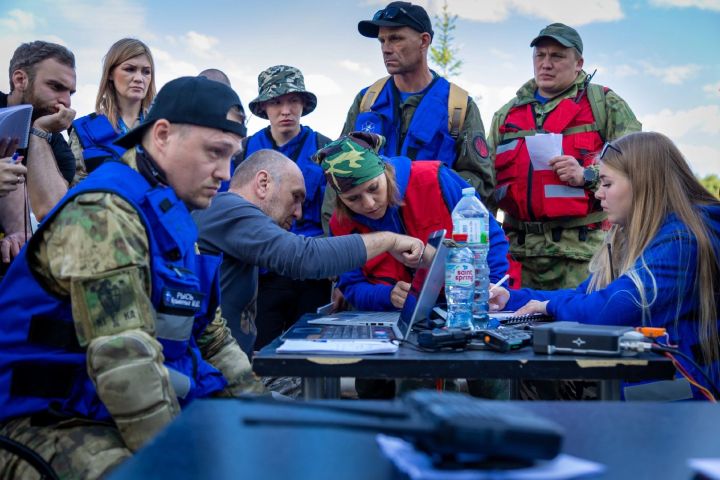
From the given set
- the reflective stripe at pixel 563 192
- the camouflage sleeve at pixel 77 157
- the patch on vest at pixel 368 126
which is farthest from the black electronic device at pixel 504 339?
the camouflage sleeve at pixel 77 157

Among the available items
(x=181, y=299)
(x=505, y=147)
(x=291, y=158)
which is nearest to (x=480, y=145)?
(x=505, y=147)

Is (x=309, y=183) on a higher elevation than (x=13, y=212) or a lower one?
higher

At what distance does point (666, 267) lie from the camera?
260cm

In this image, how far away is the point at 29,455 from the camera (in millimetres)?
1667

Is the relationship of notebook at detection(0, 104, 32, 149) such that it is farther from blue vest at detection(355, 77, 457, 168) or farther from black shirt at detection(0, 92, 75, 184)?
blue vest at detection(355, 77, 457, 168)

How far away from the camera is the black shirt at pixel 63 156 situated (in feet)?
13.1

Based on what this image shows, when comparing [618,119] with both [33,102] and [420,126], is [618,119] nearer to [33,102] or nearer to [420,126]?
[420,126]

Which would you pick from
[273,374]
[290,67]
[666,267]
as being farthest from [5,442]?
[290,67]

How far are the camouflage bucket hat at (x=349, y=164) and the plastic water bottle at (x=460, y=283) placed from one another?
77 cm

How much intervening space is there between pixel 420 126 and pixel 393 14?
73 cm

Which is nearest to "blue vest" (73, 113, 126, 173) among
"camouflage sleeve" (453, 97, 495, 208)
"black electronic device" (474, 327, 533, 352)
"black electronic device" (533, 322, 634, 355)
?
"camouflage sleeve" (453, 97, 495, 208)

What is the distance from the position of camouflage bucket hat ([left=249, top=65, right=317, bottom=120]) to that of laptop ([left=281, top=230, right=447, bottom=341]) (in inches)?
84.9

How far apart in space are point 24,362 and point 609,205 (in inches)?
86.2

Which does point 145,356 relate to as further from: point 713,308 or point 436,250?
point 713,308
